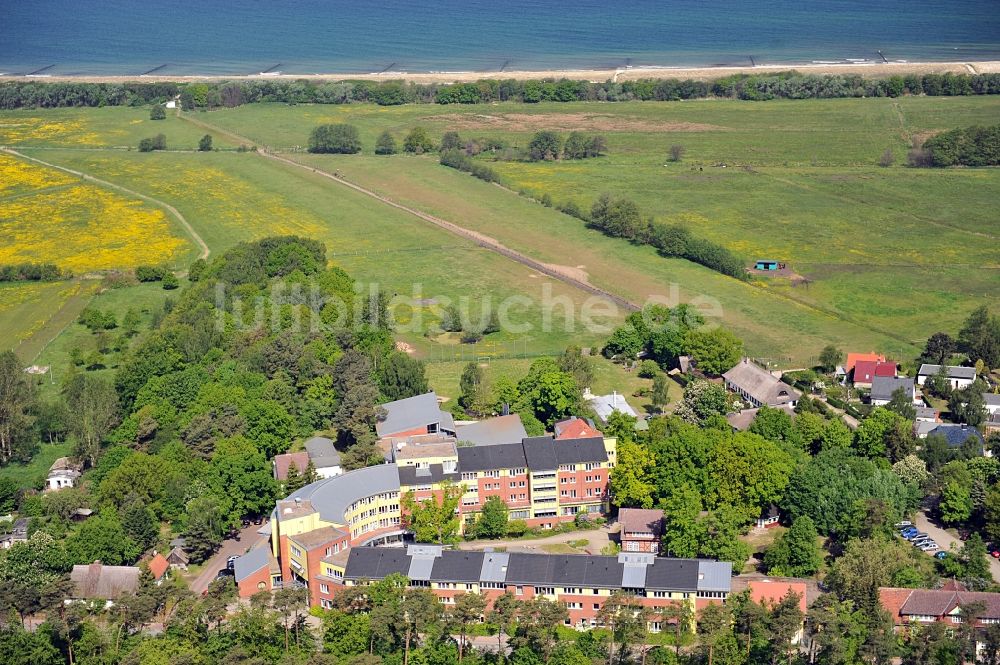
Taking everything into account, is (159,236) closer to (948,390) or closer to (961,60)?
(948,390)

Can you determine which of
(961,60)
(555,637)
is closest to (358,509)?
(555,637)

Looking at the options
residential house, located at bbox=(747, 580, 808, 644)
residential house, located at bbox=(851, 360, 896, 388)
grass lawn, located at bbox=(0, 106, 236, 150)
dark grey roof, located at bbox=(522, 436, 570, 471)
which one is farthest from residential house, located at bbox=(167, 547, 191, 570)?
grass lawn, located at bbox=(0, 106, 236, 150)

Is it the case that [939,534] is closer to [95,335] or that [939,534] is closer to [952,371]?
[952,371]

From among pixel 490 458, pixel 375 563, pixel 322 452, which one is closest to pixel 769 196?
pixel 490 458

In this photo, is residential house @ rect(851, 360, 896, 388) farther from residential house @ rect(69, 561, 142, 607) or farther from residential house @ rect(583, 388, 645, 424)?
residential house @ rect(69, 561, 142, 607)

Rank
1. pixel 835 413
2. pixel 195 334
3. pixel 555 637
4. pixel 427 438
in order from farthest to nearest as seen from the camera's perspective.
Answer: pixel 195 334 < pixel 835 413 < pixel 427 438 < pixel 555 637

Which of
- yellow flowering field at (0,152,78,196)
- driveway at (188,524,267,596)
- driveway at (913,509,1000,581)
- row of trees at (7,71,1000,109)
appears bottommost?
driveway at (188,524,267,596)

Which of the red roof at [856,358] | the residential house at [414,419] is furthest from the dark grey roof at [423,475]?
the red roof at [856,358]
